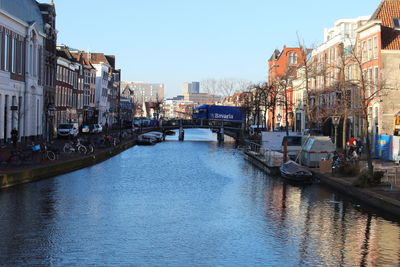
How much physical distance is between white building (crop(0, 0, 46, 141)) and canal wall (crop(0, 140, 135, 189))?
10.7m

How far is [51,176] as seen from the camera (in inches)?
1460

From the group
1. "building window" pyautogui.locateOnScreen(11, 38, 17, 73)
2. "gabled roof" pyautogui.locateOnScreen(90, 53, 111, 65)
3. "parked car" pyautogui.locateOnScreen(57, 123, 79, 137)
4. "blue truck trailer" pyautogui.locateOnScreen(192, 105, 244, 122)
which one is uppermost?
"gabled roof" pyautogui.locateOnScreen(90, 53, 111, 65)

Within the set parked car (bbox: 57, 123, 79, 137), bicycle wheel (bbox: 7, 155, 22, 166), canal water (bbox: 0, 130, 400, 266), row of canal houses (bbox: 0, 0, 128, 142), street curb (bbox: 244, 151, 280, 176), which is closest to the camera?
canal water (bbox: 0, 130, 400, 266)

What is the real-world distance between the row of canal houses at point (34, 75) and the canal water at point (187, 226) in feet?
84.6

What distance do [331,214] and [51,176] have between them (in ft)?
62.2

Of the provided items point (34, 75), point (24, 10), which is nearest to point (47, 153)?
point (24, 10)

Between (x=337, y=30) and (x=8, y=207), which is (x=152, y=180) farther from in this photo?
(x=337, y=30)

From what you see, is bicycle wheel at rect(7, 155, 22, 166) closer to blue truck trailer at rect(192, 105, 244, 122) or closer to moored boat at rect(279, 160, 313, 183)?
moored boat at rect(279, 160, 313, 183)

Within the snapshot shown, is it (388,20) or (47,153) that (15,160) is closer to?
(47,153)

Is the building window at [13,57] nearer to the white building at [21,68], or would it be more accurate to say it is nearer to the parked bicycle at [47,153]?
the white building at [21,68]

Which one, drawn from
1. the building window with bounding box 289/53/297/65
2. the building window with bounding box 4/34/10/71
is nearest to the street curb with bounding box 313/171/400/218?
the building window with bounding box 4/34/10/71

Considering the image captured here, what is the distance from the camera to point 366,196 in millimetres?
27734

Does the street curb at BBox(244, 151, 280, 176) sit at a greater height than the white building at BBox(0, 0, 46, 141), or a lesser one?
lesser

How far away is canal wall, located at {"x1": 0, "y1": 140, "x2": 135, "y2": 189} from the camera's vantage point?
1201 inches
